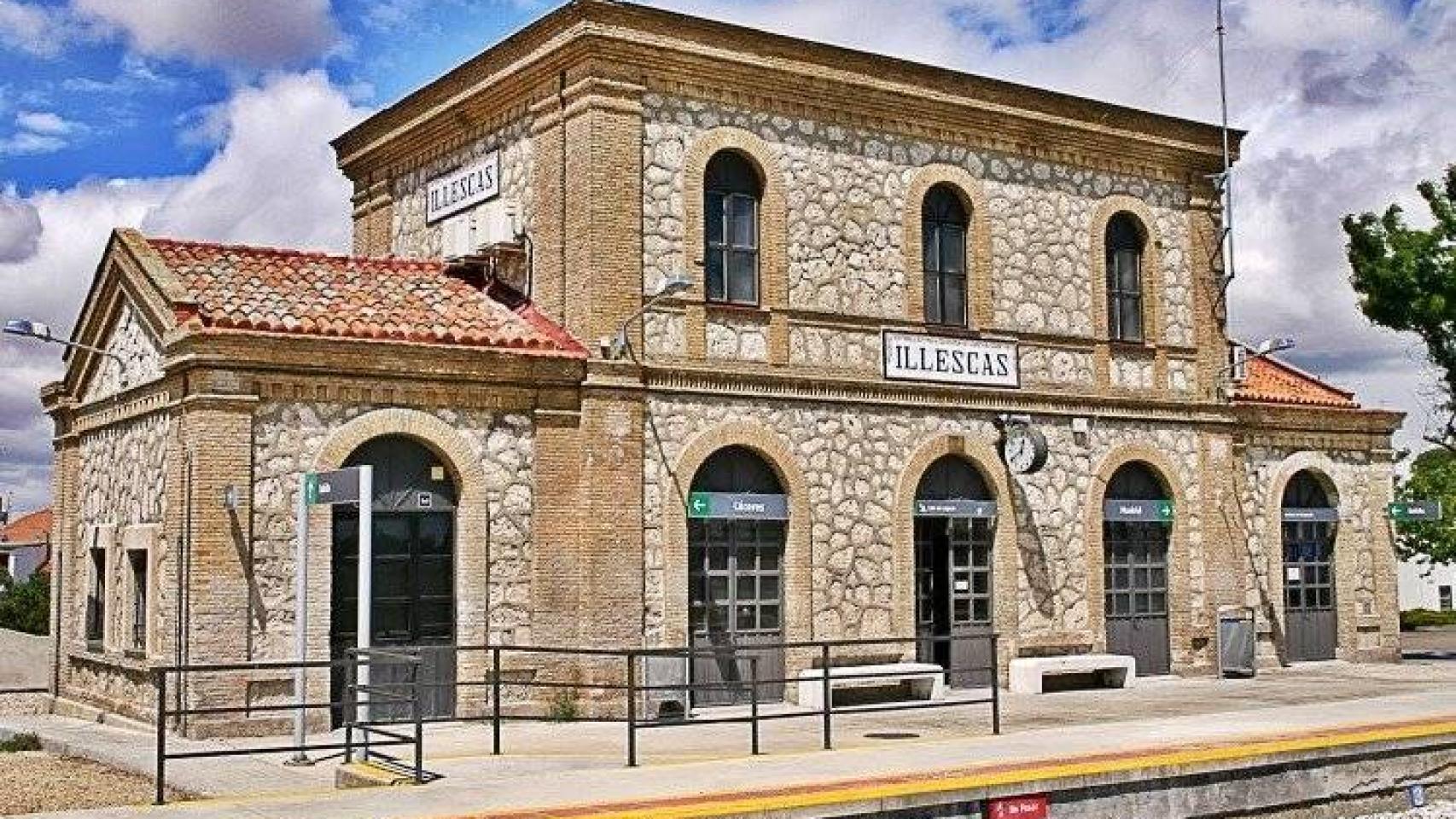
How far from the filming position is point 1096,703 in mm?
18547

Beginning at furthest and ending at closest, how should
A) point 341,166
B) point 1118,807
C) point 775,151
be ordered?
1. point 341,166
2. point 775,151
3. point 1118,807

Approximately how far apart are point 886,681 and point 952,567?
2.29 metres

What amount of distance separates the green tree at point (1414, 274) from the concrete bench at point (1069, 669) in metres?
8.06

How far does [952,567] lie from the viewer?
66.9 feet

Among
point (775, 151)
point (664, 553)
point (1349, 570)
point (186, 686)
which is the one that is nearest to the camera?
point (186, 686)

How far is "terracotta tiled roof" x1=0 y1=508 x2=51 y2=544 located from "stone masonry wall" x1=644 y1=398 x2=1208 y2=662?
1906 inches

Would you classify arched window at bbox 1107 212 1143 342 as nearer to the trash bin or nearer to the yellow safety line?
the trash bin

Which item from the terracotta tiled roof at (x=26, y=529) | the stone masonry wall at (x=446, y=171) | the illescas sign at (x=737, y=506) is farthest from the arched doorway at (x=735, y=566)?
the terracotta tiled roof at (x=26, y=529)

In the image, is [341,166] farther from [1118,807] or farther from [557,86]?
[1118,807]

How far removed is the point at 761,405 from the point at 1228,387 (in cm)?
800

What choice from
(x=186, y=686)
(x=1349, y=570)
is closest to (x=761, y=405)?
(x=186, y=686)

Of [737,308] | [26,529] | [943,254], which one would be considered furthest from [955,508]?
[26,529]

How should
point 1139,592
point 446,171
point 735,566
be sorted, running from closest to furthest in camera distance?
point 735,566 < point 446,171 < point 1139,592

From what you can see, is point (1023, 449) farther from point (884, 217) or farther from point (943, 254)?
point (884, 217)
